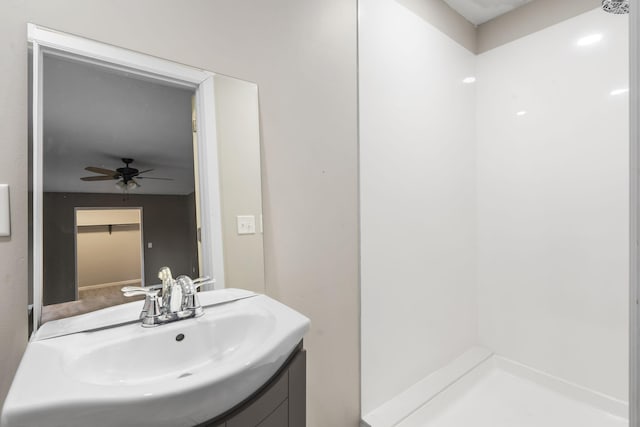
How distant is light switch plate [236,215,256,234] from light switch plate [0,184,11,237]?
0.62 m

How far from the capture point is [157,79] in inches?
41.4

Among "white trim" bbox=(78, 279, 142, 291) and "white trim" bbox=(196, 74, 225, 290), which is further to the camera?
"white trim" bbox=(196, 74, 225, 290)

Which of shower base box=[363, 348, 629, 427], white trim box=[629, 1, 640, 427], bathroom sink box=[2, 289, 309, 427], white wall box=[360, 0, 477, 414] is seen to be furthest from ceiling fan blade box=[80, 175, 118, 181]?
shower base box=[363, 348, 629, 427]

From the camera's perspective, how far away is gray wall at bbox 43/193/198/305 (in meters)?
0.88

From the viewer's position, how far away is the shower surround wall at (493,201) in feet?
5.51

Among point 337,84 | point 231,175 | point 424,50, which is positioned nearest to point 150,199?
point 231,175

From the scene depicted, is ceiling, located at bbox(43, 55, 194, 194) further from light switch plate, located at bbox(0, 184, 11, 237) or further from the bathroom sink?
the bathroom sink

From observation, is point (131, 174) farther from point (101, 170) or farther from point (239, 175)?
point (239, 175)

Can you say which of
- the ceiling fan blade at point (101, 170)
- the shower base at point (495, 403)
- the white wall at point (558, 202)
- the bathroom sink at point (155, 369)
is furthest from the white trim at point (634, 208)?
the white wall at point (558, 202)

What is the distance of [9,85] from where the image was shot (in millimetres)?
830

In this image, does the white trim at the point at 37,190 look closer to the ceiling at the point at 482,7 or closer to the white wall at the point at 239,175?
the white wall at the point at 239,175

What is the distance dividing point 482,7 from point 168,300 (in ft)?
8.06

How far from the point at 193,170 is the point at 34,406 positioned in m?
0.78

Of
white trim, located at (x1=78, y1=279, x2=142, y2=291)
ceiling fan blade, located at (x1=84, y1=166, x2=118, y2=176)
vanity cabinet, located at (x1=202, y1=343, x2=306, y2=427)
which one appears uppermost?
ceiling fan blade, located at (x1=84, y1=166, x2=118, y2=176)
